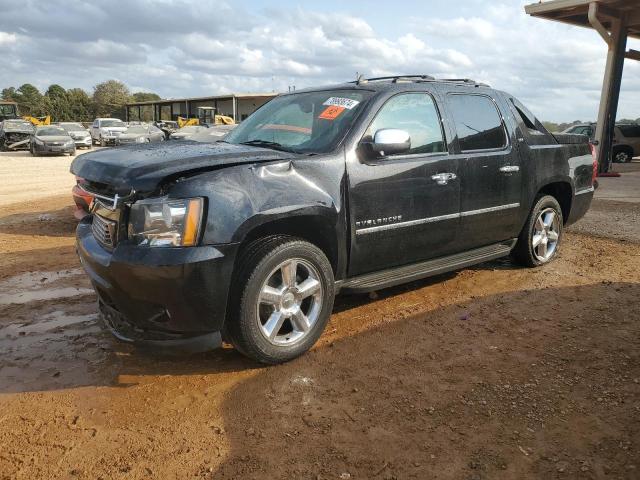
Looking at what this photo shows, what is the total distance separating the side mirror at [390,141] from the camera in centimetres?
361

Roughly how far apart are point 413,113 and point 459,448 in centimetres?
260

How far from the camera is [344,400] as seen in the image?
3004mm

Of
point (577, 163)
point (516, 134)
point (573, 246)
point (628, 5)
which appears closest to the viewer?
point (516, 134)

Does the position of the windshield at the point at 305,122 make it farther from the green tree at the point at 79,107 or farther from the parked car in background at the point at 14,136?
the green tree at the point at 79,107

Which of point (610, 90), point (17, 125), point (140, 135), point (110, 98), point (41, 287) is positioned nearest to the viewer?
point (41, 287)

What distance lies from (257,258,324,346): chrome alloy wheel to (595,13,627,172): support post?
50.2 ft

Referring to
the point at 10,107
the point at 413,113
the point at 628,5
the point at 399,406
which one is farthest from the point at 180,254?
the point at 10,107

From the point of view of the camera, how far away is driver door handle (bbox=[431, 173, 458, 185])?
4.16 metres

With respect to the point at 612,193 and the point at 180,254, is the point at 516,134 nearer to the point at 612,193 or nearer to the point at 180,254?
the point at 180,254

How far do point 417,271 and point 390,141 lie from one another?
114 centimetres

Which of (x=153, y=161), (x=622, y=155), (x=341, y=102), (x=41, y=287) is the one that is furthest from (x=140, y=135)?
(x=153, y=161)

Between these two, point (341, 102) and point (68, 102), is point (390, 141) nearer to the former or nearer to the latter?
point (341, 102)

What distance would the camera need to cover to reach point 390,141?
142 inches

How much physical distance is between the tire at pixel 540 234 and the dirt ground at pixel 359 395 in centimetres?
72
